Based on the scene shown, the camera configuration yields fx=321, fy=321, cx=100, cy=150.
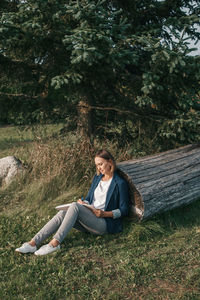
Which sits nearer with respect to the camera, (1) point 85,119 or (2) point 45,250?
(2) point 45,250

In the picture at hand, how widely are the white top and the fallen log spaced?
0.32 m

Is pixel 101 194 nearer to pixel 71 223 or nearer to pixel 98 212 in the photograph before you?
pixel 98 212

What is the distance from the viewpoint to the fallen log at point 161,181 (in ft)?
14.7

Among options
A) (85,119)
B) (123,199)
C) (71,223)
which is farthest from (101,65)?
(71,223)

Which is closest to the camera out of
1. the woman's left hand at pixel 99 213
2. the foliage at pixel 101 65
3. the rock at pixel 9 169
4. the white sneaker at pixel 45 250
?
the white sneaker at pixel 45 250

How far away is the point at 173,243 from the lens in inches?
164

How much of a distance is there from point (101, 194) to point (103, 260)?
3.15 ft

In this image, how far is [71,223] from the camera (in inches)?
160

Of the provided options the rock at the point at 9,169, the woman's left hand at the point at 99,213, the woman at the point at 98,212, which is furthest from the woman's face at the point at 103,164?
the rock at the point at 9,169

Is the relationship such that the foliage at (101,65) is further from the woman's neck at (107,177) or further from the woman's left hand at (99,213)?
the woman's left hand at (99,213)

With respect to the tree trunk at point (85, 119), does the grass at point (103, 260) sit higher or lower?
lower

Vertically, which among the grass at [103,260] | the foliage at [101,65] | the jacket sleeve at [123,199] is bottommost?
the grass at [103,260]

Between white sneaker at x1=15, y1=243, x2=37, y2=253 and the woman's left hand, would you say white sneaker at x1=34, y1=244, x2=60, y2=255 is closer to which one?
white sneaker at x1=15, y1=243, x2=37, y2=253

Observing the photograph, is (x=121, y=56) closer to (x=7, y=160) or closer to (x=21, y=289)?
(x=7, y=160)
